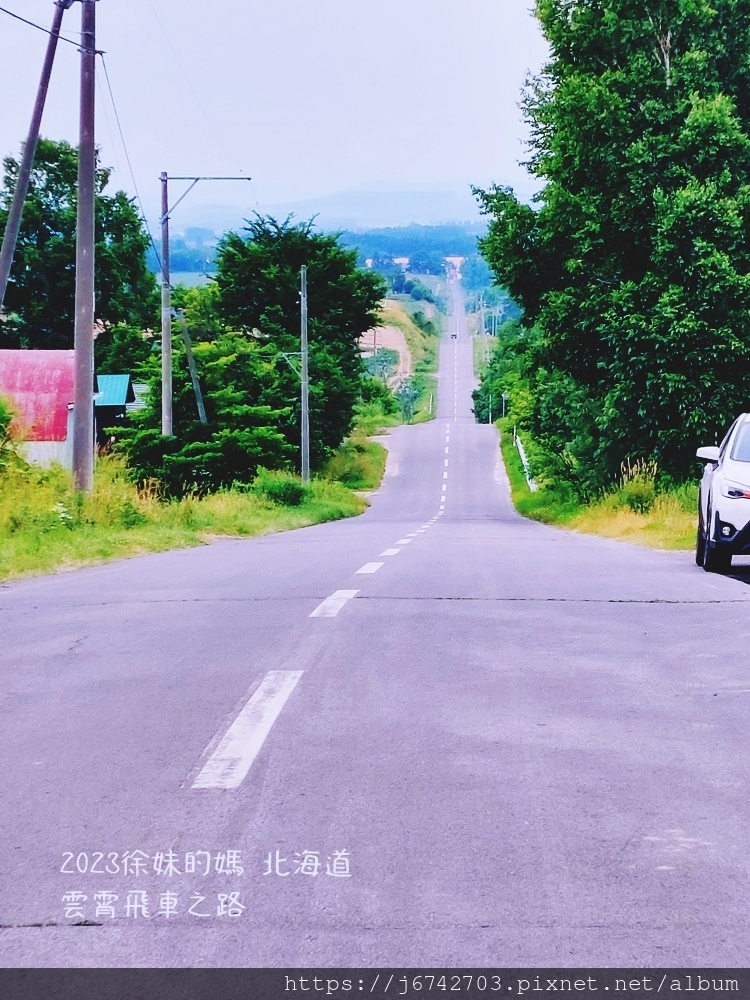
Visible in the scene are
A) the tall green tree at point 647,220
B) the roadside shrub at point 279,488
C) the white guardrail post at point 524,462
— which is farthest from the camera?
the white guardrail post at point 524,462

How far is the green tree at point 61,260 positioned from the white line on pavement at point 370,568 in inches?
2217

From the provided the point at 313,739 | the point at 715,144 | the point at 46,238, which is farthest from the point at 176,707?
the point at 46,238

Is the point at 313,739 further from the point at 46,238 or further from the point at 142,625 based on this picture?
the point at 46,238

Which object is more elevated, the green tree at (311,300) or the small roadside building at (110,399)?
the green tree at (311,300)

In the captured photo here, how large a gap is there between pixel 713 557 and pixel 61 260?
→ 2326 inches

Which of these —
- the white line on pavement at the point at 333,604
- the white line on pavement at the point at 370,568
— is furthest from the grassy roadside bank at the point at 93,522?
the white line on pavement at the point at 333,604

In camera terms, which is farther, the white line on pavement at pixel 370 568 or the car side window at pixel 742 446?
the car side window at pixel 742 446

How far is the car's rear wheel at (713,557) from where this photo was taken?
1434cm

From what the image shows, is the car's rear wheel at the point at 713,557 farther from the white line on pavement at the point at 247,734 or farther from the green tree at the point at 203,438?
the green tree at the point at 203,438

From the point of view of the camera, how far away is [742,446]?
14547mm

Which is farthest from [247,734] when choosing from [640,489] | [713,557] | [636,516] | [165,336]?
[165,336]

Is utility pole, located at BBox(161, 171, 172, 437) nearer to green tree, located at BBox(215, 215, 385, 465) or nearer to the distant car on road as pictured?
the distant car on road

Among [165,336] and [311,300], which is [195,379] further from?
[311,300]
